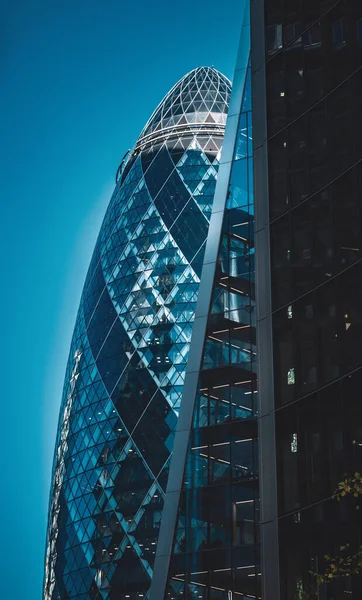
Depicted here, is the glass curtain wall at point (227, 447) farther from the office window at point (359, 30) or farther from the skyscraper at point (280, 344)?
the office window at point (359, 30)

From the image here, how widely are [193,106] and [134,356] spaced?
2039cm

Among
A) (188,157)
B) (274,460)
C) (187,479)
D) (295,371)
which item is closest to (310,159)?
(295,371)

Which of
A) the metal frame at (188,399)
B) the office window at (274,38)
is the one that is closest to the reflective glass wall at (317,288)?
the office window at (274,38)

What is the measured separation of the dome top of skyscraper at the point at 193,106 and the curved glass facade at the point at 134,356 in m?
0.10

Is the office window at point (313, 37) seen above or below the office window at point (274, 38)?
below

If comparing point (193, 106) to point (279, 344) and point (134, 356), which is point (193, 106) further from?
point (279, 344)

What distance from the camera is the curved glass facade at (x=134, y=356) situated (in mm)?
57219

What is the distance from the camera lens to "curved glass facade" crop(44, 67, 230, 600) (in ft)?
188

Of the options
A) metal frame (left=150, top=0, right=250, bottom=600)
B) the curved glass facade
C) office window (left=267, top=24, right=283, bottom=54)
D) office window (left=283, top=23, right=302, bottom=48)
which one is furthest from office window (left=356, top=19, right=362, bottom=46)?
the curved glass facade

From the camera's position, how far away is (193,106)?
7294 centimetres

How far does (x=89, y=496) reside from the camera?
60.9 meters

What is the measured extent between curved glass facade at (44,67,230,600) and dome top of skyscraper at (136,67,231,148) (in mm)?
98

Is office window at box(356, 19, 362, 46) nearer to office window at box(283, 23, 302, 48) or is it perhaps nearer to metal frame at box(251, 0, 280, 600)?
office window at box(283, 23, 302, 48)

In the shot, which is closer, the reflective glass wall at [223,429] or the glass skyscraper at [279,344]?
the glass skyscraper at [279,344]
